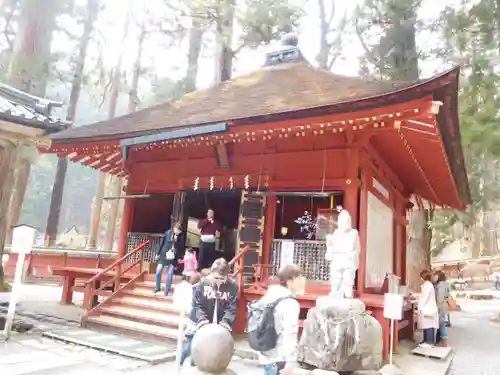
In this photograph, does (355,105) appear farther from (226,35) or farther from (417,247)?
(226,35)

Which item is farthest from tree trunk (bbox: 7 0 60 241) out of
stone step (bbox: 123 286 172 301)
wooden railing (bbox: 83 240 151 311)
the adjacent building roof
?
stone step (bbox: 123 286 172 301)

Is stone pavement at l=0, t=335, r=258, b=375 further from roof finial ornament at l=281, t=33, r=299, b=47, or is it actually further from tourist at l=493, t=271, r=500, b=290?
tourist at l=493, t=271, r=500, b=290

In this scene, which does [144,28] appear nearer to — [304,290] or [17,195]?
[17,195]

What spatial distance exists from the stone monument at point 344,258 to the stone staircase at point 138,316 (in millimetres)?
2851

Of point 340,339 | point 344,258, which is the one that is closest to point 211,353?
point 340,339

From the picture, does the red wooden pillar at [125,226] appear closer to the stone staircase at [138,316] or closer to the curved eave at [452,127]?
the stone staircase at [138,316]

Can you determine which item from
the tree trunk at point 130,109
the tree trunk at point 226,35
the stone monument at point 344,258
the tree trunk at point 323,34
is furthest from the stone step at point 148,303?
the tree trunk at point 323,34

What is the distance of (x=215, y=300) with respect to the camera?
435 centimetres

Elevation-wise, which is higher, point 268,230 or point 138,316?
point 268,230

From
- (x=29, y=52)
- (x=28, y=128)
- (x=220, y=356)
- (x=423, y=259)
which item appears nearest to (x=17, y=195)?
(x=29, y=52)

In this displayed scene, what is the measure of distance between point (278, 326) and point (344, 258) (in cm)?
395

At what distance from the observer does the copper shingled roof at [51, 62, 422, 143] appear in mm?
8516

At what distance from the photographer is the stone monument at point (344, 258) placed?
692 centimetres

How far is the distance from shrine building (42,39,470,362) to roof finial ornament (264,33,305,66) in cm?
25
